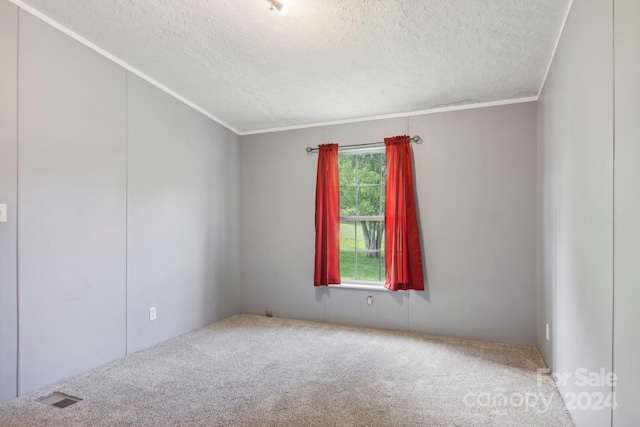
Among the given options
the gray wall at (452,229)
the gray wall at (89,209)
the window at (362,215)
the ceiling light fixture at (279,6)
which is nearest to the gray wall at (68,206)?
the gray wall at (89,209)

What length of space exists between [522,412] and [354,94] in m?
2.77

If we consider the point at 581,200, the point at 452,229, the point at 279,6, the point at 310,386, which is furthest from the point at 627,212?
the point at 452,229

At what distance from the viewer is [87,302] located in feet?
8.29

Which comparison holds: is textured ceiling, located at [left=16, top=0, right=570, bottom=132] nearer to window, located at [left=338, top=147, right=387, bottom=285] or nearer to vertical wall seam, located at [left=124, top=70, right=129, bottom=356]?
vertical wall seam, located at [left=124, top=70, right=129, bottom=356]

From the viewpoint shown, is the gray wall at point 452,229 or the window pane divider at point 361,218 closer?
the gray wall at point 452,229

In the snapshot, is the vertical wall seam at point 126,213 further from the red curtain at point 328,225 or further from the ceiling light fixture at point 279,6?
the red curtain at point 328,225

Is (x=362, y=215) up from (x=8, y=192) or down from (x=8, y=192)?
down

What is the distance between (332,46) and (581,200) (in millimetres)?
1835

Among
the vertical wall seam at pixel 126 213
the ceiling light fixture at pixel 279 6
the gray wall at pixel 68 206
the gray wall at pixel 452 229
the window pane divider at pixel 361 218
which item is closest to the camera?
the ceiling light fixture at pixel 279 6

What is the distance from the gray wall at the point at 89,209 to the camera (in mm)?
2119

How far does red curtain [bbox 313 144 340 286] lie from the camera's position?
380 cm

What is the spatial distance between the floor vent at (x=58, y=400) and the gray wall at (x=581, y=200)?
2.85 meters

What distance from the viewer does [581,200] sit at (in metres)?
1.70

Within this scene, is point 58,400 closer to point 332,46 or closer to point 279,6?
point 279,6
